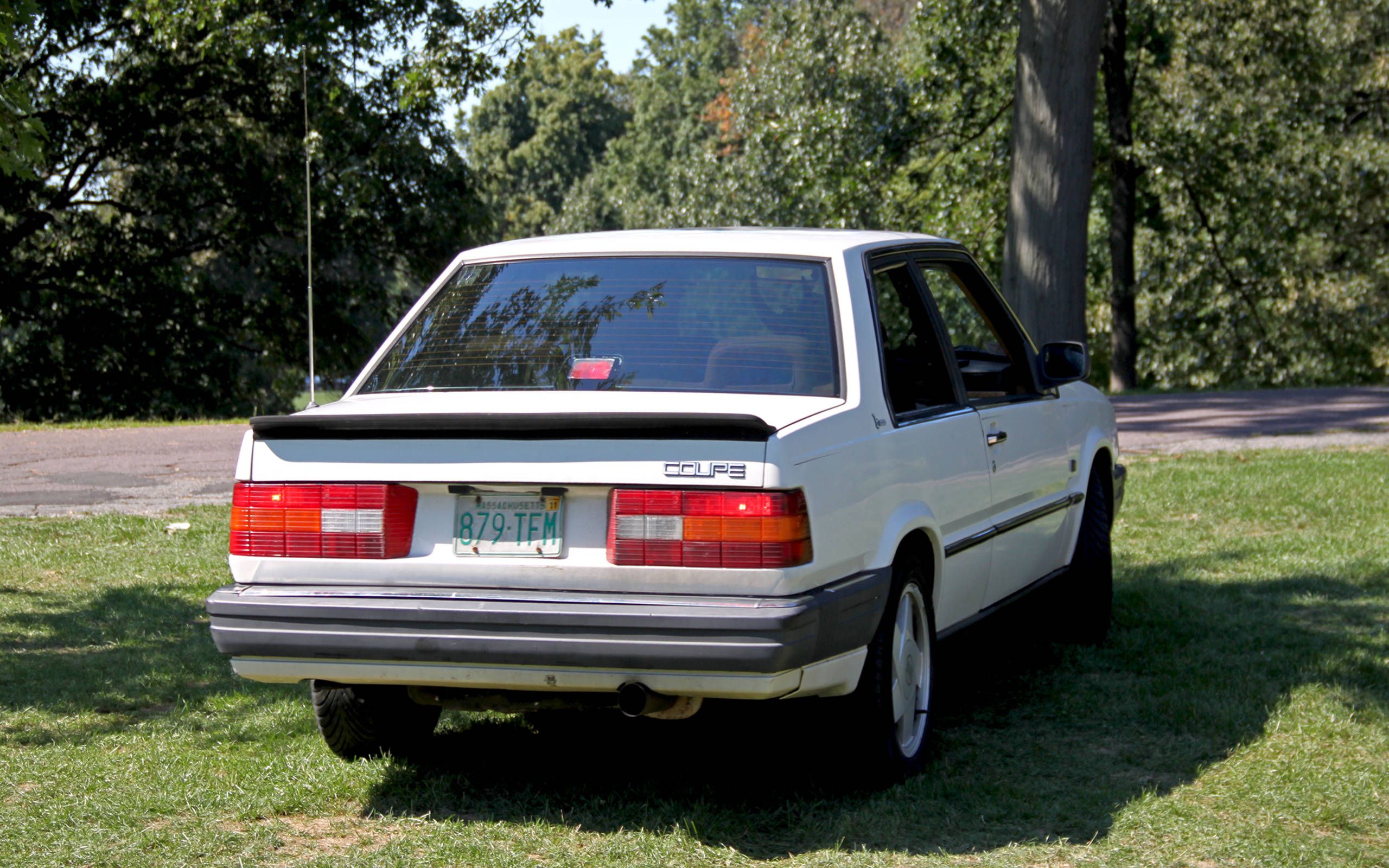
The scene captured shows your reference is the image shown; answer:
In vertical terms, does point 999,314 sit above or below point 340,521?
above

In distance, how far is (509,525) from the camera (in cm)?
399

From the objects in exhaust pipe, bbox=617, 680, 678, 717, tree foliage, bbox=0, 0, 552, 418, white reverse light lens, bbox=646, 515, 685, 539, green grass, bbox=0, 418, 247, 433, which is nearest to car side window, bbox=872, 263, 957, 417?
white reverse light lens, bbox=646, 515, 685, 539

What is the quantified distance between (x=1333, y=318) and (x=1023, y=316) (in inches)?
906

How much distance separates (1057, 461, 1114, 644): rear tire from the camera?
6.57m

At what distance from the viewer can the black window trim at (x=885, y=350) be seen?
180 inches

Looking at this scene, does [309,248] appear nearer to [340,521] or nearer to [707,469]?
[340,521]

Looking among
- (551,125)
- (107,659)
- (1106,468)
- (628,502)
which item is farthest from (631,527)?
(551,125)

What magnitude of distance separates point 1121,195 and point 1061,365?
75.7 feet

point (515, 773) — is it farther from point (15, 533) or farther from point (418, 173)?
point (418, 173)

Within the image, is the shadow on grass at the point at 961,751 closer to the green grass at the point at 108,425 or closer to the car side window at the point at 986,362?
the car side window at the point at 986,362

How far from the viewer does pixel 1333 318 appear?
104 feet

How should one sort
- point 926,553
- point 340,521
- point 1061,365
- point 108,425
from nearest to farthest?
point 340,521 → point 926,553 → point 1061,365 → point 108,425

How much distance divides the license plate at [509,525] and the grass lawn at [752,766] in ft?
2.64

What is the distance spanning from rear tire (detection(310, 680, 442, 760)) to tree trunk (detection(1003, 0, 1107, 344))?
761 cm
